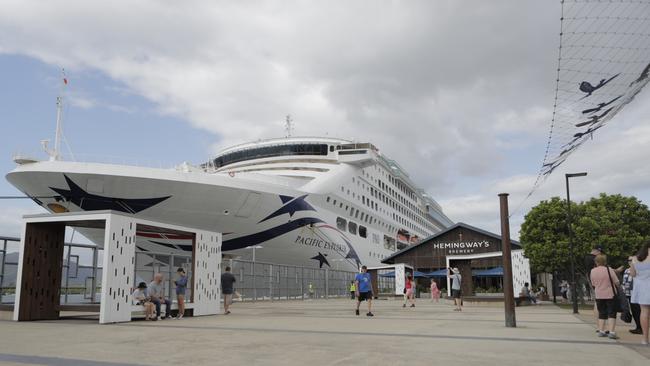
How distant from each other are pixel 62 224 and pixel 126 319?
2.71 m

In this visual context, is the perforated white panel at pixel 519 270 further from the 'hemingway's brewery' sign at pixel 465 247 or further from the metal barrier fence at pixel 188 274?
the metal barrier fence at pixel 188 274

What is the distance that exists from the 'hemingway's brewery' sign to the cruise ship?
24.0 ft

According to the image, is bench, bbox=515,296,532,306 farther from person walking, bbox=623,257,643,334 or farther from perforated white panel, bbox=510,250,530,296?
A: person walking, bbox=623,257,643,334

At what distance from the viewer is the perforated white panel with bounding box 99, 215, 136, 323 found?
10.4 metres

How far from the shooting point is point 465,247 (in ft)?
99.6

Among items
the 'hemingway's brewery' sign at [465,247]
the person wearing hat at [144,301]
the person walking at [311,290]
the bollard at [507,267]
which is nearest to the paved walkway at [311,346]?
the bollard at [507,267]

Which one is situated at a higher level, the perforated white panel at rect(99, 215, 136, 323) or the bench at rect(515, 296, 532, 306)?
the perforated white panel at rect(99, 215, 136, 323)

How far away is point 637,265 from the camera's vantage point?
7070 millimetres

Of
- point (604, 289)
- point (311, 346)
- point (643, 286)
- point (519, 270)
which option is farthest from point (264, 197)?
point (643, 286)

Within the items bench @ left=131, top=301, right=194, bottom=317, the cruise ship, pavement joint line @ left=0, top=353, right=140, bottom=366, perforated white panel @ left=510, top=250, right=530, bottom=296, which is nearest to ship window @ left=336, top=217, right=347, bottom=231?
the cruise ship

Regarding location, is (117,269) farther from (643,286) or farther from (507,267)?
(643,286)

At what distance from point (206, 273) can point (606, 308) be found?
373 inches

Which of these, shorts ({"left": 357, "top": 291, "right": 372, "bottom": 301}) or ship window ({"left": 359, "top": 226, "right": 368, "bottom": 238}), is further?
ship window ({"left": 359, "top": 226, "right": 368, "bottom": 238})

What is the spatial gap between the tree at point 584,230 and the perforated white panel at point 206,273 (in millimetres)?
15970
